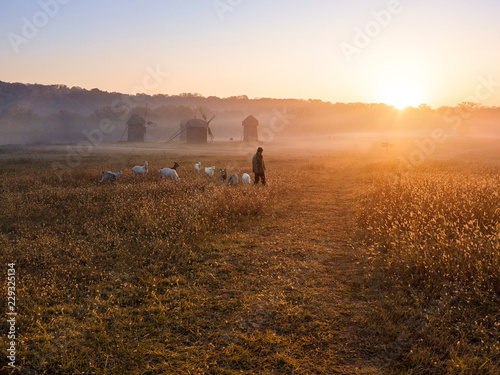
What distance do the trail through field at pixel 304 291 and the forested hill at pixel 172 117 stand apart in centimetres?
8631

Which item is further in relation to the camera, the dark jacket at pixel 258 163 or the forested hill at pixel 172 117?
the forested hill at pixel 172 117

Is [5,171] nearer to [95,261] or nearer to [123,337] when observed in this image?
[95,261]

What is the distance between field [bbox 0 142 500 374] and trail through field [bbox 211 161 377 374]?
0.03m

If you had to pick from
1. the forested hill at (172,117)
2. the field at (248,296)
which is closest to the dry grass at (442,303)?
the field at (248,296)

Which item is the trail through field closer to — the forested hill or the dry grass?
the dry grass

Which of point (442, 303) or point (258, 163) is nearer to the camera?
point (442, 303)

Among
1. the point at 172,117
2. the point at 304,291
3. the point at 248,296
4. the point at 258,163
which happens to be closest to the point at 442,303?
the point at 304,291

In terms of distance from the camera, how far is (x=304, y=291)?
5051mm

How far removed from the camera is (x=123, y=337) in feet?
12.8

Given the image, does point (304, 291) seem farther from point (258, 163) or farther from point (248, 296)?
point (258, 163)

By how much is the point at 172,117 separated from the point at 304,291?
347ft

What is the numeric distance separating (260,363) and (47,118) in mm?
111564

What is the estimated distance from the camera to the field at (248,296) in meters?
3.49

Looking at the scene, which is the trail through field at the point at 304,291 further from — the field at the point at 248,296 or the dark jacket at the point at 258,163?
the dark jacket at the point at 258,163
